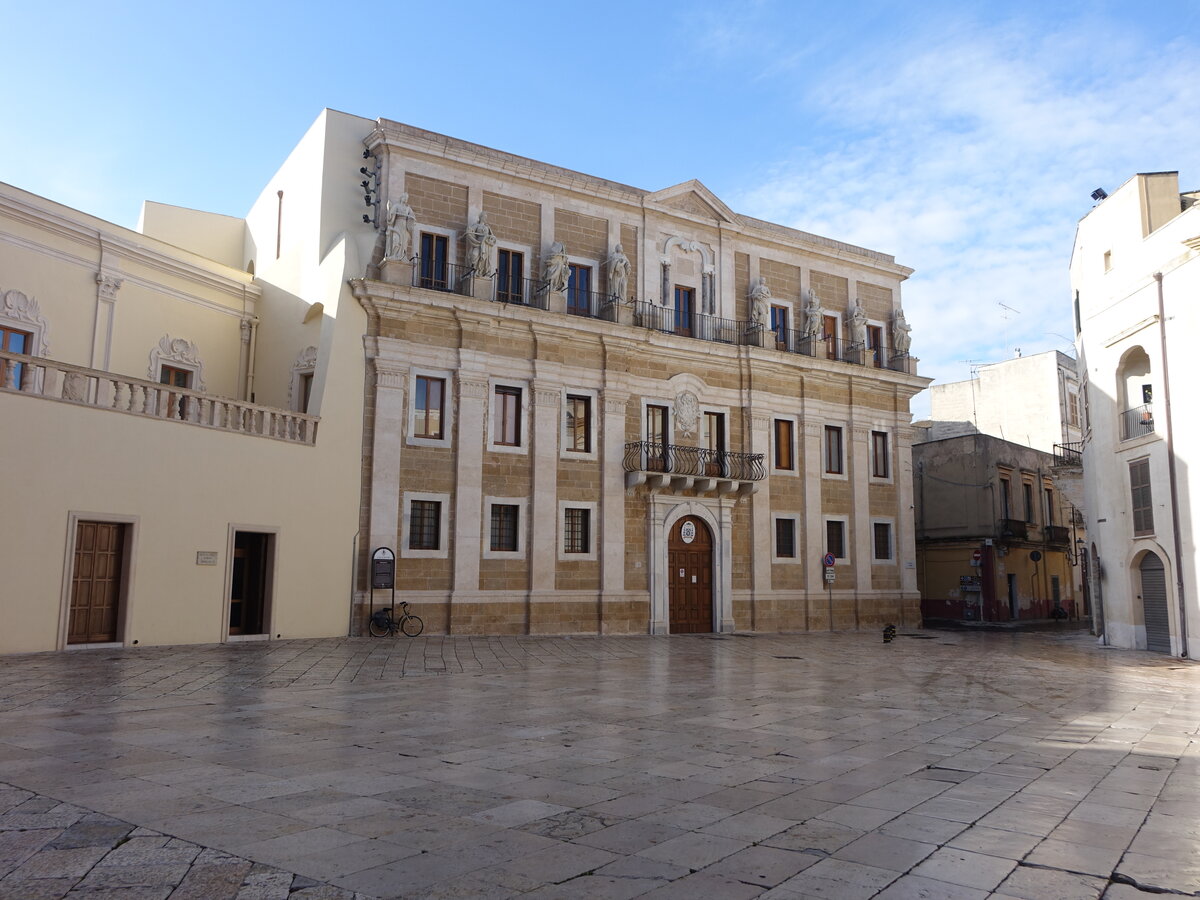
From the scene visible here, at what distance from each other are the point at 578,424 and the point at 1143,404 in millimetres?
14266

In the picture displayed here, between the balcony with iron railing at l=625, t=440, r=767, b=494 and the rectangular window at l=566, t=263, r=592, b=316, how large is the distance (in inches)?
160

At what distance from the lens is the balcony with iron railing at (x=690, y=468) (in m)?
25.2

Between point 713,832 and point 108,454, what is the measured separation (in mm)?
14352

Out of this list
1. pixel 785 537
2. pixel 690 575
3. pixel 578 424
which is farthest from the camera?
pixel 785 537

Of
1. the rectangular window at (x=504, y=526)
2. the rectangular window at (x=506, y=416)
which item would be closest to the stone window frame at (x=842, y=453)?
the rectangular window at (x=506, y=416)

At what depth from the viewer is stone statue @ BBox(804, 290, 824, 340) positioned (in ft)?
97.2

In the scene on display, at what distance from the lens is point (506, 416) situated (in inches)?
942

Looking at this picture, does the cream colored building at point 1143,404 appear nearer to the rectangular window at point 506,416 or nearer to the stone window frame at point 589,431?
the stone window frame at point 589,431

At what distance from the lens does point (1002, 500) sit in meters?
36.5

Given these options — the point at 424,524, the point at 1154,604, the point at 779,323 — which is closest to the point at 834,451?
the point at 779,323

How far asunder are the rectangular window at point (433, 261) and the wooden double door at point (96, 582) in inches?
390

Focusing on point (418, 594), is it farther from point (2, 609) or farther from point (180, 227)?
point (180, 227)

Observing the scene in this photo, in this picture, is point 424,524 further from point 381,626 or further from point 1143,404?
point 1143,404

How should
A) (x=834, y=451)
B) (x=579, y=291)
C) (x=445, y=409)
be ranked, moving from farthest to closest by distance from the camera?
(x=834, y=451) < (x=579, y=291) < (x=445, y=409)
